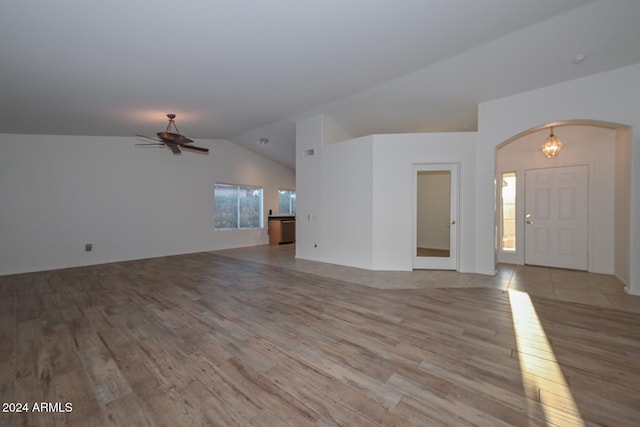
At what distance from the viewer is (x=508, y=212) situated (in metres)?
6.05

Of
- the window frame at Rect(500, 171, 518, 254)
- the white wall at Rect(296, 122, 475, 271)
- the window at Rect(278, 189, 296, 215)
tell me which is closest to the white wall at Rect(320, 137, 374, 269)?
the white wall at Rect(296, 122, 475, 271)

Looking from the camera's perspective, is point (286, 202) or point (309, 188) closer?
point (309, 188)

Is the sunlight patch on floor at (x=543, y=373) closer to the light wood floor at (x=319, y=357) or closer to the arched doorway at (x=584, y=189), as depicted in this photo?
the light wood floor at (x=319, y=357)

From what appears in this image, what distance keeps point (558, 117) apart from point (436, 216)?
8.16ft

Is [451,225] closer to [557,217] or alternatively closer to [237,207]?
[557,217]

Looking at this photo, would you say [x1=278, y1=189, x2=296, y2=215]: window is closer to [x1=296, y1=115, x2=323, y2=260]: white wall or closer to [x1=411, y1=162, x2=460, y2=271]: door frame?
[x1=296, y1=115, x2=323, y2=260]: white wall

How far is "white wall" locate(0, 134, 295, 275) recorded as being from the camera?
5.34m

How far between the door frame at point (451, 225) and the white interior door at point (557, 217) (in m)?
2.08

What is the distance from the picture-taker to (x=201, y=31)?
2789 millimetres

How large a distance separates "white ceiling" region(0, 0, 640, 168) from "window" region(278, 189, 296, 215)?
17.2ft

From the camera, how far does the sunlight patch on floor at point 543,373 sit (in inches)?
61.7

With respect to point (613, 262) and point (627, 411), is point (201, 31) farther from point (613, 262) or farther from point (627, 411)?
point (613, 262)

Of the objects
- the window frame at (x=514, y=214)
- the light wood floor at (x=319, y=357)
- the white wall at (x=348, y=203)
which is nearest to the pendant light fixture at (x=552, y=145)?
the window frame at (x=514, y=214)

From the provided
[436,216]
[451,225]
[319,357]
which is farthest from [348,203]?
[319,357]
